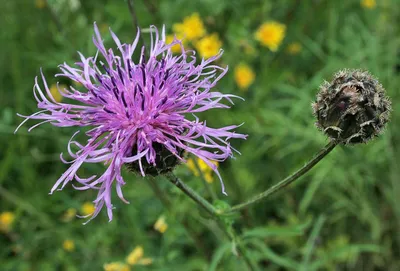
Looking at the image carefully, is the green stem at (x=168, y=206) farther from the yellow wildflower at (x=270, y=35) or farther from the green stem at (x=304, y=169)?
the yellow wildflower at (x=270, y=35)

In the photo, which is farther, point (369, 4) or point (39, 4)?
point (39, 4)

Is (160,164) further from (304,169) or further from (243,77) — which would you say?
(243,77)

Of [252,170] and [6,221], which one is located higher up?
[6,221]

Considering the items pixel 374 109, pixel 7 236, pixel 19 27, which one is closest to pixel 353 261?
pixel 374 109

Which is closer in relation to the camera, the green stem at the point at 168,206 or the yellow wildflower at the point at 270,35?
the green stem at the point at 168,206

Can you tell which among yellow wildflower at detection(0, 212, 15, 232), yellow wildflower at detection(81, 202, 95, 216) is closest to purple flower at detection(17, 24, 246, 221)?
yellow wildflower at detection(81, 202, 95, 216)

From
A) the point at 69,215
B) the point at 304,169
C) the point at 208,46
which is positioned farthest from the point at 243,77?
the point at 304,169

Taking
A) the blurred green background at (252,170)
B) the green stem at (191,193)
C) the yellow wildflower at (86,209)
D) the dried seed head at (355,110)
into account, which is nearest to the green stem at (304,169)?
the dried seed head at (355,110)
